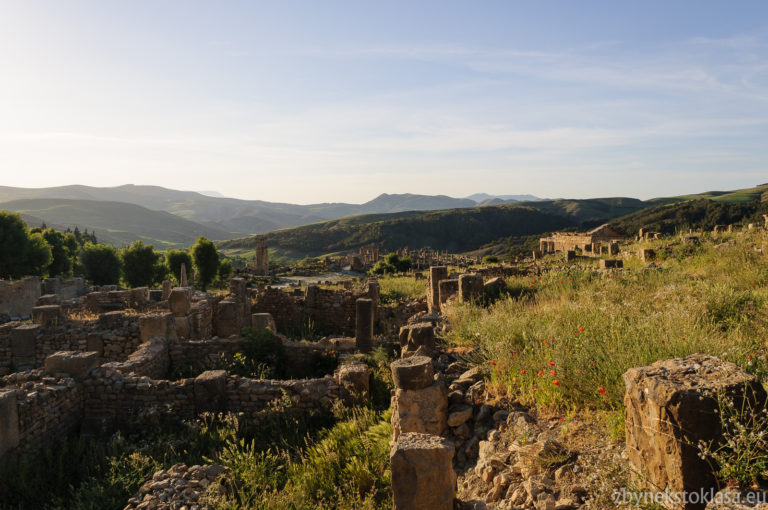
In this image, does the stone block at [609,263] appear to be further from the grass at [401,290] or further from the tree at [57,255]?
the tree at [57,255]

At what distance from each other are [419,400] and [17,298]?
76.2 feet

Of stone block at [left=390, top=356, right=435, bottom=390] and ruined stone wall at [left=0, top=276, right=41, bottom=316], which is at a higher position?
stone block at [left=390, top=356, right=435, bottom=390]

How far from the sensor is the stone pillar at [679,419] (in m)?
2.77

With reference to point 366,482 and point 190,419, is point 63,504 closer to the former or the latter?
point 190,419

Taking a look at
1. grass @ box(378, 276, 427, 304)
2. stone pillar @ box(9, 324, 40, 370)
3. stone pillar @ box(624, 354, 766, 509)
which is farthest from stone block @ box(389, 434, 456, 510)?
grass @ box(378, 276, 427, 304)

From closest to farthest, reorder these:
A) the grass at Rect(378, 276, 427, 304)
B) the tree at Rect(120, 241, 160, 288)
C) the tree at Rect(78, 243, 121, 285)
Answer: the grass at Rect(378, 276, 427, 304), the tree at Rect(120, 241, 160, 288), the tree at Rect(78, 243, 121, 285)

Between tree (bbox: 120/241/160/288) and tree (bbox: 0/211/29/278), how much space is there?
6679 mm

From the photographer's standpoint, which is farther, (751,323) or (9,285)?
(9,285)

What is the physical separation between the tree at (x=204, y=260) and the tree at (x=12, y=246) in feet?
35.7

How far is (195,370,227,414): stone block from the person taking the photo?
7988mm

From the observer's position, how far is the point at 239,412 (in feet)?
25.7

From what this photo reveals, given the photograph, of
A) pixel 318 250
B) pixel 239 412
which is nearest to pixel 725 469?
pixel 239 412

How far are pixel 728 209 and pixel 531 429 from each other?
62580 mm

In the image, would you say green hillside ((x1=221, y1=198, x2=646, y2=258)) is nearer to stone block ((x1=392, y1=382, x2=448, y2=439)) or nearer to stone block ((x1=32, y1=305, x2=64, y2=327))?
stone block ((x1=32, y1=305, x2=64, y2=327))
